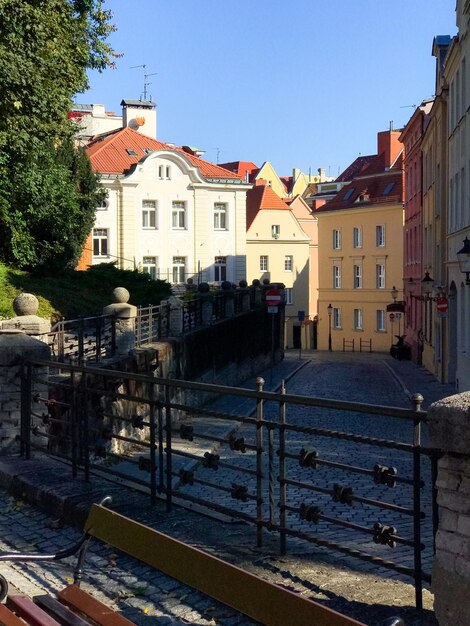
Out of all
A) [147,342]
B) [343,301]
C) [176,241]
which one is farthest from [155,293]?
[343,301]

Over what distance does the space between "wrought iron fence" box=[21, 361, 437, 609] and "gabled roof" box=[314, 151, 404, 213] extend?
40732 mm

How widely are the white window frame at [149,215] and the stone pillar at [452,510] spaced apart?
1901 inches

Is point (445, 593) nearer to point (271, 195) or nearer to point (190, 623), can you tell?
point (190, 623)

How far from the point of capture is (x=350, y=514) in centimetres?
1059

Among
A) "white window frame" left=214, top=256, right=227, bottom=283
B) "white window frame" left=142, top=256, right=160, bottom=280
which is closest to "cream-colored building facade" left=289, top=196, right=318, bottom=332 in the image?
"white window frame" left=214, top=256, right=227, bottom=283

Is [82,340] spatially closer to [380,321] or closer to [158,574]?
[158,574]

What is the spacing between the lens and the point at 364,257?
61.2 meters

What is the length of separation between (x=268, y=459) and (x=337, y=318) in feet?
188

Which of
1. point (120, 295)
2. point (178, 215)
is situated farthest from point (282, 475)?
point (178, 215)

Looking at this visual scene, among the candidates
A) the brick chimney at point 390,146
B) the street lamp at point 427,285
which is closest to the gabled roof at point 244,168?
the brick chimney at point 390,146

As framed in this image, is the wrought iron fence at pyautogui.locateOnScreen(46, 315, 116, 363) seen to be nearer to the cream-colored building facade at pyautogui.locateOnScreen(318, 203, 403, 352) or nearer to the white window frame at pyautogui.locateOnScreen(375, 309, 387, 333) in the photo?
the cream-colored building facade at pyautogui.locateOnScreen(318, 203, 403, 352)

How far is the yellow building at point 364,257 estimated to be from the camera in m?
59.3

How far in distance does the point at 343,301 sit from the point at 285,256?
7731 mm

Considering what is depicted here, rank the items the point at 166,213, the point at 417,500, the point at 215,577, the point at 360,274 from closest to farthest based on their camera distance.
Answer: the point at 215,577
the point at 417,500
the point at 166,213
the point at 360,274
